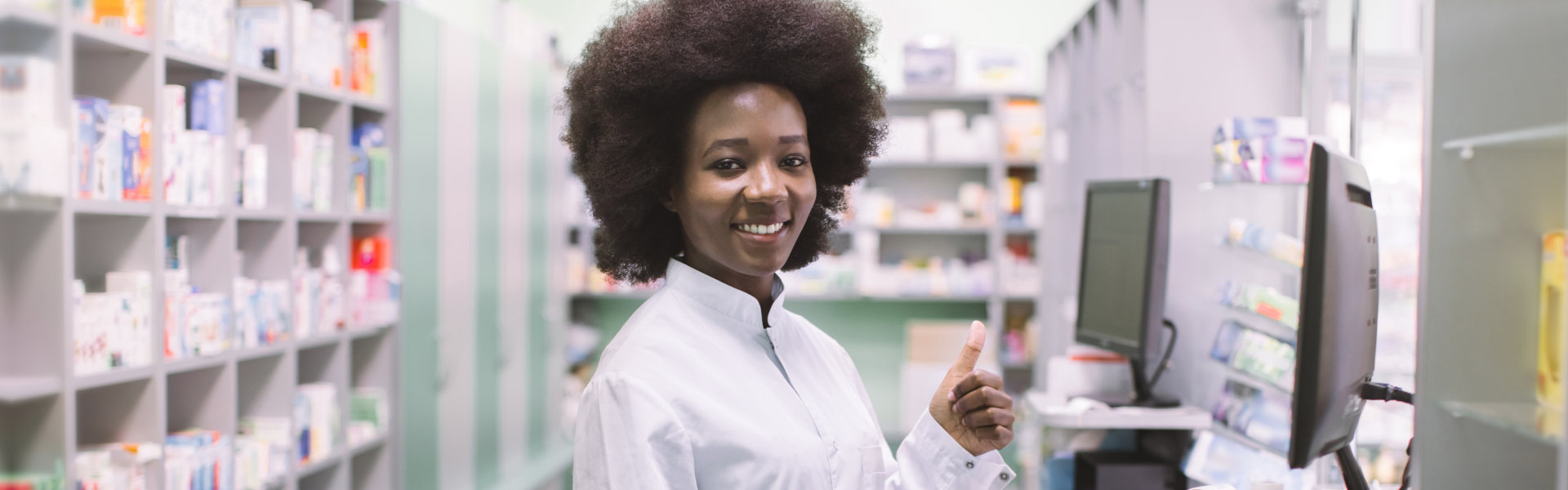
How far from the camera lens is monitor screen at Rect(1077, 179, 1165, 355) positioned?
8.34ft

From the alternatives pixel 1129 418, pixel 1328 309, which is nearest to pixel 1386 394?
pixel 1328 309

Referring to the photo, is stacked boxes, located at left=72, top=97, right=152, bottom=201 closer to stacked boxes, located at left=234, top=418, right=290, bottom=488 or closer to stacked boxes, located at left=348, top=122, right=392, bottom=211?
stacked boxes, located at left=234, top=418, right=290, bottom=488

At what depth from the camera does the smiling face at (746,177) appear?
128cm

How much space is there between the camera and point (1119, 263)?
2.75 metres

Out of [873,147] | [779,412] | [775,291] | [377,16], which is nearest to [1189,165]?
[873,147]

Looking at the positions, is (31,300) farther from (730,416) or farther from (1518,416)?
(1518,416)

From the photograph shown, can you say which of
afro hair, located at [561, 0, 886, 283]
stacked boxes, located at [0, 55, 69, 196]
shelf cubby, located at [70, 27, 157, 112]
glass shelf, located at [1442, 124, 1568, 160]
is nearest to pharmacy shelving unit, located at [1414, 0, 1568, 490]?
glass shelf, located at [1442, 124, 1568, 160]

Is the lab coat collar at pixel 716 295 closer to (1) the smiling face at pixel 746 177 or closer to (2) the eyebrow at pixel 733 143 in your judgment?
(1) the smiling face at pixel 746 177

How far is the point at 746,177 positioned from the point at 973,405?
408 millimetres

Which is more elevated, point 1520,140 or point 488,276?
point 1520,140

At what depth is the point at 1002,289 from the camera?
19.3 ft

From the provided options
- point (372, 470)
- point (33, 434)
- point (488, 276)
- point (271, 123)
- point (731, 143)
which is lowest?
point (372, 470)

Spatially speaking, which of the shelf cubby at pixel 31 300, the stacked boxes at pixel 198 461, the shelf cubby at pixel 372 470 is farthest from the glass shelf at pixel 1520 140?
the shelf cubby at pixel 372 470

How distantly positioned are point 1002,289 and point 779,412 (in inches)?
189
